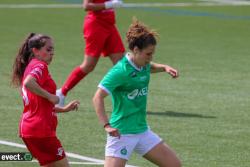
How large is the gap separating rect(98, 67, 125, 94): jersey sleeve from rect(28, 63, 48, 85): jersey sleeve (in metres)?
0.55

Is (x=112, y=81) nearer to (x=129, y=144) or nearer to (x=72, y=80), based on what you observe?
(x=129, y=144)

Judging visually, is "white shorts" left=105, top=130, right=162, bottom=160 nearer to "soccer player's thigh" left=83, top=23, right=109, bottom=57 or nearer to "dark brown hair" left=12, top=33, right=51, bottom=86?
"dark brown hair" left=12, top=33, right=51, bottom=86

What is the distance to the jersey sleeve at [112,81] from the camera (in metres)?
9.80

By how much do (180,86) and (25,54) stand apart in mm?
8206

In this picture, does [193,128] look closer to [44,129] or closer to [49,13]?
[44,129]

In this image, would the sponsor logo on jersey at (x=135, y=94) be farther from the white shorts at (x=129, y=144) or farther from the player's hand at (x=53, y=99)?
the player's hand at (x=53, y=99)

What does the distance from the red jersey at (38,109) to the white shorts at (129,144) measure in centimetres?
59

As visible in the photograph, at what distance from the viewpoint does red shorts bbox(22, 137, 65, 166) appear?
9.77 metres

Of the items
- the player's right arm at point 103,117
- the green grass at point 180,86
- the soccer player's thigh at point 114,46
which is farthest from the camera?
the soccer player's thigh at point 114,46

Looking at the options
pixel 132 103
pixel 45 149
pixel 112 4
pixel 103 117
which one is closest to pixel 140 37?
pixel 132 103

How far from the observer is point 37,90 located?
31.2 feet

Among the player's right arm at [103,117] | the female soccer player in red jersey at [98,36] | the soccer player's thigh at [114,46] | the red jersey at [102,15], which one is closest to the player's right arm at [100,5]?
the female soccer player in red jersey at [98,36]

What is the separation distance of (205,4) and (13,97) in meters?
18.9

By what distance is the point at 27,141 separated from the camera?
980 cm
